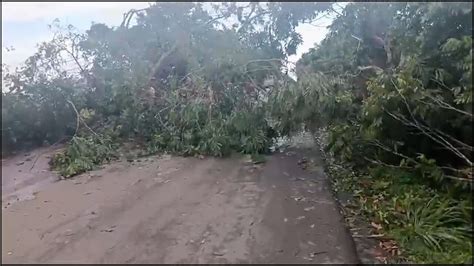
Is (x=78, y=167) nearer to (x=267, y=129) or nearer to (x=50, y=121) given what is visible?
(x=50, y=121)

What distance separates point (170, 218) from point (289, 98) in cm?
296

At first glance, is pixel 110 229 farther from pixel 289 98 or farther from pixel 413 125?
pixel 289 98

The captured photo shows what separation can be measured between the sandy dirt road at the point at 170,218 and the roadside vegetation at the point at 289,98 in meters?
0.42

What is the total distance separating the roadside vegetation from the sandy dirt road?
1.37 ft

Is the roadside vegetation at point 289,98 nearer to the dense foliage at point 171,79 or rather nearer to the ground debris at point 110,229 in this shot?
the dense foliage at point 171,79

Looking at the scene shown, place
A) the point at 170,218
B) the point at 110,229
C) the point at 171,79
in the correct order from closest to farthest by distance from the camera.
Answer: the point at 110,229 < the point at 170,218 < the point at 171,79

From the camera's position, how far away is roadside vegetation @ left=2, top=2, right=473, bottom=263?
3.94 meters

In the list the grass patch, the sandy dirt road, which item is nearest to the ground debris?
the sandy dirt road

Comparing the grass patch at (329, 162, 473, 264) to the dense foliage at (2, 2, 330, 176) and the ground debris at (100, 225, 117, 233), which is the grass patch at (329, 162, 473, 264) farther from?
the dense foliage at (2, 2, 330, 176)

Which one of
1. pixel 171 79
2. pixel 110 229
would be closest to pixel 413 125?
pixel 110 229

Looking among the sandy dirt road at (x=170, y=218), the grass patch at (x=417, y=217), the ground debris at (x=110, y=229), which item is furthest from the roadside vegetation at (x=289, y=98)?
the ground debris at (x=110, y=229)

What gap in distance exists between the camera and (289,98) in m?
6.55

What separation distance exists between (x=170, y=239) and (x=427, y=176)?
2.62 metres

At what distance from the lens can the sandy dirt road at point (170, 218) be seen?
347 centimetres
